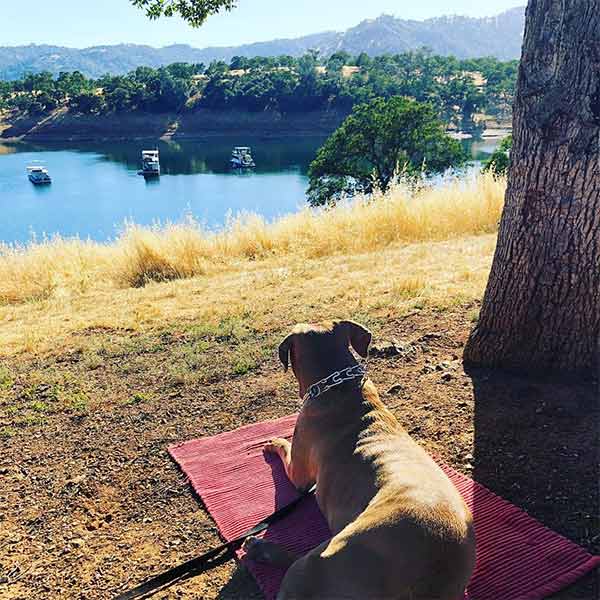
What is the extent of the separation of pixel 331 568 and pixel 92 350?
3553mm

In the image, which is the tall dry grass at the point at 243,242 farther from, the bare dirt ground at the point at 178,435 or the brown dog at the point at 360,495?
the brown dog at the point at 360,495

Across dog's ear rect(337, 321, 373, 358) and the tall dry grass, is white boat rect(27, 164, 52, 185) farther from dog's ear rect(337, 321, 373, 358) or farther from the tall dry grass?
dog's ear rect(337, 321, 373, 358)

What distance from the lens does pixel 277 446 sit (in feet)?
11.0

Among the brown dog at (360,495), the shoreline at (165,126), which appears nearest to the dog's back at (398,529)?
the brown dog at (360,495)

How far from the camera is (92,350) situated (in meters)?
5.04

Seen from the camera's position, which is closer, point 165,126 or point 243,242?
point 243,242

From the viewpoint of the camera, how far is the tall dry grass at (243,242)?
28.5 ft

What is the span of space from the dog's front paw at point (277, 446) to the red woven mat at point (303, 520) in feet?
0.15

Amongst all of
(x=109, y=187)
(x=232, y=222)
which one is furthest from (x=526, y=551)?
(x=109, y=187)

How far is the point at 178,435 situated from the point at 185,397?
1.56 feet

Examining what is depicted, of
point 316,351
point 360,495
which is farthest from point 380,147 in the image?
point 360,495

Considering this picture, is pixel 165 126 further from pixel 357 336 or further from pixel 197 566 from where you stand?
pixel 197 566

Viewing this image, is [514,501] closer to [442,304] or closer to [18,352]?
[442,304]

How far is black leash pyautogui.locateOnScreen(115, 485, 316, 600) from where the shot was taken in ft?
7.98
